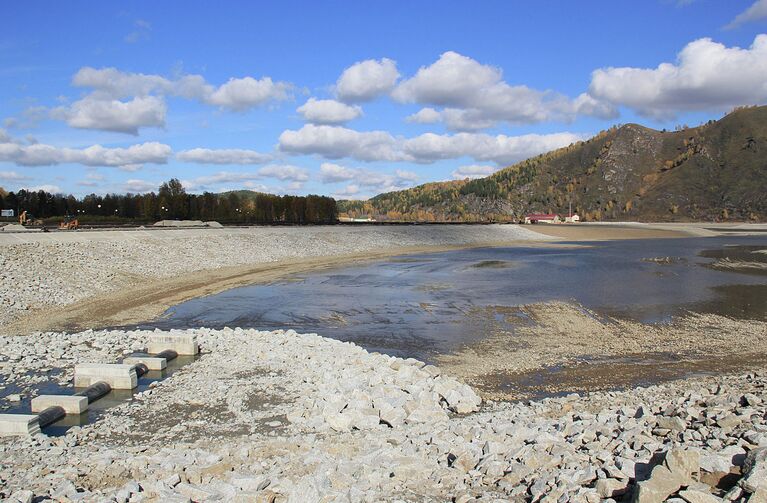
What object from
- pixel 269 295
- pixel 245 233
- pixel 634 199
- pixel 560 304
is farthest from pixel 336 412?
pixel 634 199

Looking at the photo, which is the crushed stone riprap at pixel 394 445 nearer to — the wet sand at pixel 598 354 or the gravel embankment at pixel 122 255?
the wet sand at pixel 598 354

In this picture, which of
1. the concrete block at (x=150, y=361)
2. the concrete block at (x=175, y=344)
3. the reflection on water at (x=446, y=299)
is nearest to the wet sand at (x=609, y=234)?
the reflection on water at (x=446, y=299)

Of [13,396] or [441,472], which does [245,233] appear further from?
[441,472]

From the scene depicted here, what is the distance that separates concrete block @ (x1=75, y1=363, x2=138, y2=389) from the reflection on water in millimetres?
7412

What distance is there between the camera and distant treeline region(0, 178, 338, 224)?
108 meters

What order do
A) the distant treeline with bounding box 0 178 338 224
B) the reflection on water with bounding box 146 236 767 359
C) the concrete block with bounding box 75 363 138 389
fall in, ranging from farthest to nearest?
the distant treeline with bounding box 0 178 338 224 → the reflection on water with bounding box 146 236 767 359 → the concrete block with bounding box 75 363 138 389

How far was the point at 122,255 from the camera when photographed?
3759 cm

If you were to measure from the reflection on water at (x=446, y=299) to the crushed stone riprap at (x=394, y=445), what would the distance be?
6.21m

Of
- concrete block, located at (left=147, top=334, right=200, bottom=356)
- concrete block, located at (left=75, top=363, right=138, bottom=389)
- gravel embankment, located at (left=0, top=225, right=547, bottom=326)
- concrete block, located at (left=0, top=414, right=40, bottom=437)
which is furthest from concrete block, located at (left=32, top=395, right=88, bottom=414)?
gravel embankment, located at (left=0, top=225, right=547, bottom=326)

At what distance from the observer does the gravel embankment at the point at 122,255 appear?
27.0 m

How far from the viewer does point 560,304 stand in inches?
1037

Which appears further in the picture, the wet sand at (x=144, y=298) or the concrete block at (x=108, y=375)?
the wet sand at (x=144, y=298)

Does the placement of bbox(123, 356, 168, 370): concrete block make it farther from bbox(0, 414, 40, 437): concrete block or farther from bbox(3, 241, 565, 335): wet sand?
bbox(3, 241, 565, 335): wet sand

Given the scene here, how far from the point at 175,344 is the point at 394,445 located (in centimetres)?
941
